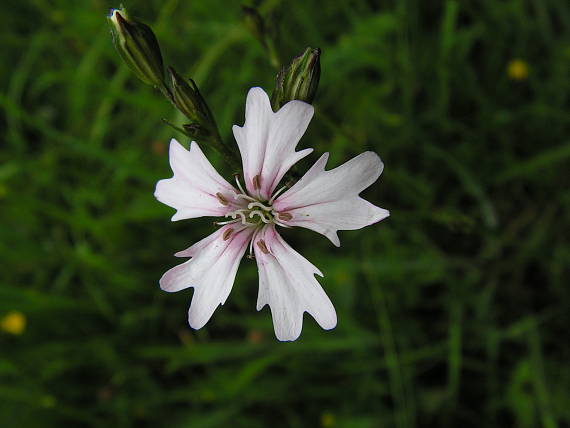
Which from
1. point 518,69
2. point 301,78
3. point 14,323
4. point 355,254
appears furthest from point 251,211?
point 14,323

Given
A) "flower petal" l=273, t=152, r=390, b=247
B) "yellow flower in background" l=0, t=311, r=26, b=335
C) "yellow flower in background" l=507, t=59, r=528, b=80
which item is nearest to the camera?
"flower petal" l=273, t=152, r=390, b=247

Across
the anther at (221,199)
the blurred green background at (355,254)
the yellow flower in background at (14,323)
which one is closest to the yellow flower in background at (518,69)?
the blurred green background at (355,254)

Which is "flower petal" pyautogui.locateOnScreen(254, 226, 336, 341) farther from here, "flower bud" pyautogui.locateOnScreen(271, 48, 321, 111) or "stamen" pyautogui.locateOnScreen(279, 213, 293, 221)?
"flower bud" pyautogui.locateOnScreen(271, 48, 321, 111)

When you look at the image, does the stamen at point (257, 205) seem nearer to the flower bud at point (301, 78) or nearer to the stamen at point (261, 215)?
the stamen at point (261, 215)

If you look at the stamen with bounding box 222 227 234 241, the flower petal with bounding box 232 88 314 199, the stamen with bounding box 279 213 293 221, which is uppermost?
the flower petal with bounding box 232 88 314 199

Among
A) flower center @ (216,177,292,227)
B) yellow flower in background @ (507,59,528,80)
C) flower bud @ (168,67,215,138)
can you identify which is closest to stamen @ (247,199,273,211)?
flower center @ (216,177,292,227)

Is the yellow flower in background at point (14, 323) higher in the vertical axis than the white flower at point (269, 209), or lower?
higher

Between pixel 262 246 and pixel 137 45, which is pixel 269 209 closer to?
pixel 262 246
